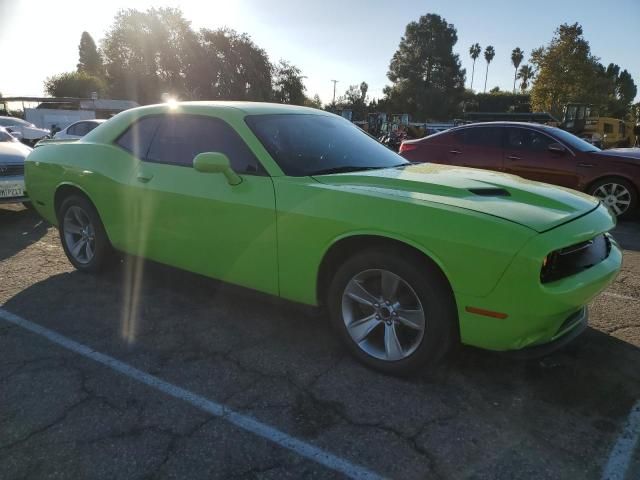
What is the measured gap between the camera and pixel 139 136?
3918 mm

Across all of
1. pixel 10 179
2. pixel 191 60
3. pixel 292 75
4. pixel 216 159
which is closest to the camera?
pixel 216 159

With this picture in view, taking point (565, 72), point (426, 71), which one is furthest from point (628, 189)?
point (426, 71)

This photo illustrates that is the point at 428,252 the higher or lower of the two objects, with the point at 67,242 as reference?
higher

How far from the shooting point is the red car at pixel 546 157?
7.01 m

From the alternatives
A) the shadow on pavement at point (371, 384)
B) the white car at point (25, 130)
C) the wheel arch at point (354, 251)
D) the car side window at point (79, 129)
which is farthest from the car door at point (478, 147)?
the white car at point (25, 130)

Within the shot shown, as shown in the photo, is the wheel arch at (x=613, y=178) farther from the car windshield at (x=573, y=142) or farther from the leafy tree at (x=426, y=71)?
the leafy tree at (x=426, y=71)

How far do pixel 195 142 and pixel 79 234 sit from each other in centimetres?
172

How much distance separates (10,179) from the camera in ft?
21.2

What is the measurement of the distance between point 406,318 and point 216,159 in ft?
4.93

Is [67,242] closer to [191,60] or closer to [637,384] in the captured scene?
[637,384]

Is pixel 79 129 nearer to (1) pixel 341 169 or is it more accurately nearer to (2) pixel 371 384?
(1) pixel 341 169

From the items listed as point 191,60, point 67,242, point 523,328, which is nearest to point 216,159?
point 523,328

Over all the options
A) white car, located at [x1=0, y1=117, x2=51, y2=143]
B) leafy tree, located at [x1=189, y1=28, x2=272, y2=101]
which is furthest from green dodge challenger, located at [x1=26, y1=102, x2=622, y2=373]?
leafy tree, located at [x1=189, y1=28, x2=272, y2=101]

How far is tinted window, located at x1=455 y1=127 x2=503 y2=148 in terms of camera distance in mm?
7762
